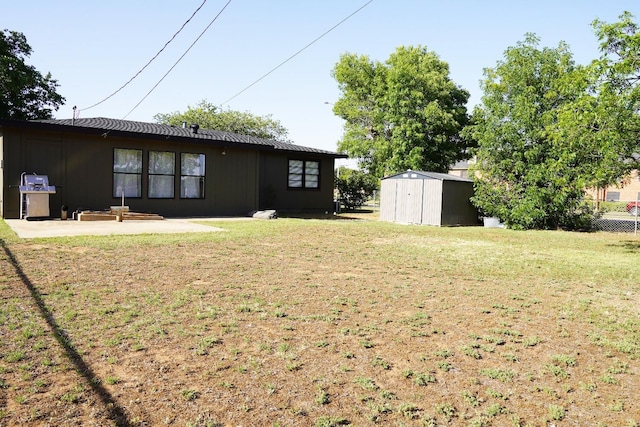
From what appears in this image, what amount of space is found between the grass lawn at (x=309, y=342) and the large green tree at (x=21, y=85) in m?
22.7

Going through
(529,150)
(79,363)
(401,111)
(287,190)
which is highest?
(401,111)

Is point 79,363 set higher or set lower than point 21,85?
lower

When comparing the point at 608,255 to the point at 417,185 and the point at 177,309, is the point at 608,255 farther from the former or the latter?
the point at 177,309

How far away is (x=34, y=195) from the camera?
1230 centimetres

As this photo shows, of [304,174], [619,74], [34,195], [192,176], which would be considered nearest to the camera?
[619,74]

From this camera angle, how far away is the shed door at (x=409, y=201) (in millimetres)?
16906

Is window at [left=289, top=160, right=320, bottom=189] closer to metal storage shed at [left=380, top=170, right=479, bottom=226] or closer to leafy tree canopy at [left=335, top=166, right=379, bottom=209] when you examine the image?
metal storage shed at [left=380, top=170, right=479, bottom=226]

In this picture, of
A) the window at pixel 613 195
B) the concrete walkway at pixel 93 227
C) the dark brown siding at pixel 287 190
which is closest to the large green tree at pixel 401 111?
the dark brown siding at pixel 287 190

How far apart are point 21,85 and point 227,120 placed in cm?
1926

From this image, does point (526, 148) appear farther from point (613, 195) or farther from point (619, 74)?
point (613, 195)

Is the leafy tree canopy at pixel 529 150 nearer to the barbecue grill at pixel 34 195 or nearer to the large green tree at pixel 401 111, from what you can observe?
the large green tree at pixel 401 111

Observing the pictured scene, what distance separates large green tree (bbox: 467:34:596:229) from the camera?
15.7 meters

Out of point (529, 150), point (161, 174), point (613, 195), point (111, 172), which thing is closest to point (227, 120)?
point (161, 174)

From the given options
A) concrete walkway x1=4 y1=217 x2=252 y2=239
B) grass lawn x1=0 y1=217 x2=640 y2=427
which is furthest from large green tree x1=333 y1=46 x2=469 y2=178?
grass lawn x1=0 y1=217 x2=640 y2=427
